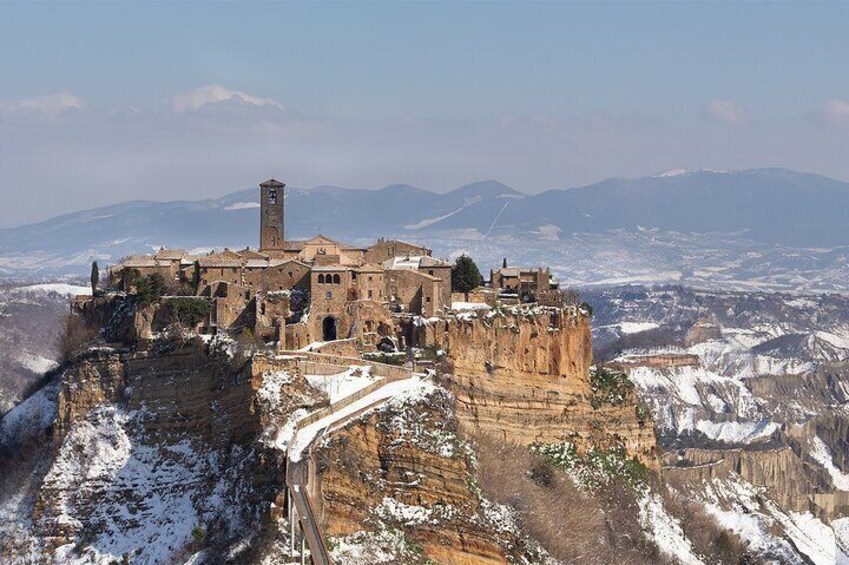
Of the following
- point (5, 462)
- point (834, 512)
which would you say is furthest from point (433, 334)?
point (834, 512)

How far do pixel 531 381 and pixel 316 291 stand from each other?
38.5 ft

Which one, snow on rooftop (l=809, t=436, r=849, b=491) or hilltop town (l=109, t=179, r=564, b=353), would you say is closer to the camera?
hilltop town (l=109, t=179, r=564, b=353)

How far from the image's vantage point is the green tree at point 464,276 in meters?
86.9

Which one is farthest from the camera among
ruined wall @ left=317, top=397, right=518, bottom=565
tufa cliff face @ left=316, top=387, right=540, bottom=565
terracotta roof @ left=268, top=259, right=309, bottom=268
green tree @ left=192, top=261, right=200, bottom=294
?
green tree @ left=192, top=261, right=200, bottom=294

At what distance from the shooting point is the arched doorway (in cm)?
7788

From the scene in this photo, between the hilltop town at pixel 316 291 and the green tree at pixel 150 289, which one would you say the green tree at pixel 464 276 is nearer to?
the hilltop town at pixel 316 291

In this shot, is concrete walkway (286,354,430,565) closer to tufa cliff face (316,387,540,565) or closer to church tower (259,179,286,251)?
tufa cliff face (316,387,540,565)

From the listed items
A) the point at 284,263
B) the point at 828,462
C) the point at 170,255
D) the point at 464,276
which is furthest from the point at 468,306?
the point at 828,462

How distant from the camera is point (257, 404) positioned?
219ft

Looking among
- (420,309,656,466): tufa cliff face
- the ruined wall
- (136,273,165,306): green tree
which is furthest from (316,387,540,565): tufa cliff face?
(136,273,165,306): green tree

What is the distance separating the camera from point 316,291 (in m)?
78.9

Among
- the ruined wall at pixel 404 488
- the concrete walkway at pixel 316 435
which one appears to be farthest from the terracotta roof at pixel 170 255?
the ruined wall at pixel 404 488

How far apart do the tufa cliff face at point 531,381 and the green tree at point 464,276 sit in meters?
4.49

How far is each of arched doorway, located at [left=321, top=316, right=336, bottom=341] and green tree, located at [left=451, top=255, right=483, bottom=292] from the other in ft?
33.9
